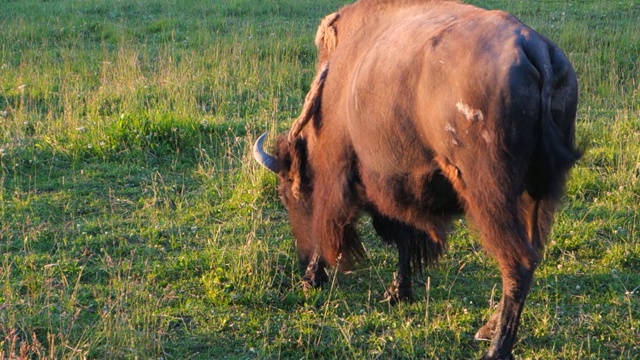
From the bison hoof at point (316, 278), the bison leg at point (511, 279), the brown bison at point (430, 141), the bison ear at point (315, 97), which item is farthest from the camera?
the bison hoof at point (316, 278)

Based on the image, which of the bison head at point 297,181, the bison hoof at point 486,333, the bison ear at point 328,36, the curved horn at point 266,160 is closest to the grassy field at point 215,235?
the bison hoof at point 486,333

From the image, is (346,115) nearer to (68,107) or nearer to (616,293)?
(616,293)

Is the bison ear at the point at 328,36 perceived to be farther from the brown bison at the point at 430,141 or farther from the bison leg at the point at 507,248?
the bison leg at the point at 507,248

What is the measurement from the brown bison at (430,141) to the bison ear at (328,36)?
11 millimetres

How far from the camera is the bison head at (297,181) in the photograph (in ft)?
18.5

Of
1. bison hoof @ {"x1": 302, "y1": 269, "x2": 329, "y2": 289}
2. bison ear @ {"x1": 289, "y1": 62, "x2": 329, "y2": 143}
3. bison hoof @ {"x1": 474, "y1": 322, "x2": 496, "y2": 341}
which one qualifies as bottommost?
bison hoof @ {"x1": 302, "y1": 269, "x2": 329, "y2": 289}

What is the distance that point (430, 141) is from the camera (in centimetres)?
425

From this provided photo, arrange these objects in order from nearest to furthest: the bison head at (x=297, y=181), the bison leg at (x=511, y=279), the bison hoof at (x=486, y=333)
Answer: the bison leg at (x=511, y=279), the bison hoof at (x=486, y=333), the bison head at (x=297, y=181)

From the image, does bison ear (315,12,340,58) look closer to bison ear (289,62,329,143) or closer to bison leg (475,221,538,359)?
bison ear (289,62,329,143)

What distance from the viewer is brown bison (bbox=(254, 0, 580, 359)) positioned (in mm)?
3871

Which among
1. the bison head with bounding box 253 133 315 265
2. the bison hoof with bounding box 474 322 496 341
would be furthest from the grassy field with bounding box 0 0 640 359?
the bison head with bounding box 253 133 315 265

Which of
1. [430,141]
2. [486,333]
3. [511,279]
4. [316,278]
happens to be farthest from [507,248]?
[316,278]

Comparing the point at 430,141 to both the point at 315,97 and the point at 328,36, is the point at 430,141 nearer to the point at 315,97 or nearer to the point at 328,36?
the point at 315,97

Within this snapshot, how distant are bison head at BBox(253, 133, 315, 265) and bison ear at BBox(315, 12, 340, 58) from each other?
62cm
